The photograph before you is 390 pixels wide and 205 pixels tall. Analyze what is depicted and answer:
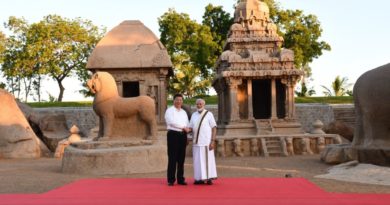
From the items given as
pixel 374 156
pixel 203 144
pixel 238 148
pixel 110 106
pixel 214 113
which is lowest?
pixel 238 148

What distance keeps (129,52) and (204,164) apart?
1250cm

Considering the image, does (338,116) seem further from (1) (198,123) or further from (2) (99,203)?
(2) (99,203)

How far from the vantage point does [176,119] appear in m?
7.56

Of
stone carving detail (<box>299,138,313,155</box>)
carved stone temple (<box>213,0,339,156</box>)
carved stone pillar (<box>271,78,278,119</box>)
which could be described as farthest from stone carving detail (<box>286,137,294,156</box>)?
carved stone pillar (<box>271,78,278,119</box>)

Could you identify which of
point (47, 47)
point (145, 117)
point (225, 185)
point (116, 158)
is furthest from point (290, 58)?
point (47, 47)

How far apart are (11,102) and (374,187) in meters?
15.9

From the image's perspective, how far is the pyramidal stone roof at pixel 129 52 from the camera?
747 inches

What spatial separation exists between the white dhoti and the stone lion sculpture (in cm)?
470

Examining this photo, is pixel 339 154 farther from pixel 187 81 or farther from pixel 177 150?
pixel 187 81

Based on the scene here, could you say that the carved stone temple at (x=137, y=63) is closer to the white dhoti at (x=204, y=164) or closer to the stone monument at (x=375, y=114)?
the stone monument at (x=375, y=114)

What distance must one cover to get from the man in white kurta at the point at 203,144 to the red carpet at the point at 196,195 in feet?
0.76

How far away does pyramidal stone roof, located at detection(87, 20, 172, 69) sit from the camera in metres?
19.0

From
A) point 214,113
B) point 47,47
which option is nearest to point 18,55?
point 47,47

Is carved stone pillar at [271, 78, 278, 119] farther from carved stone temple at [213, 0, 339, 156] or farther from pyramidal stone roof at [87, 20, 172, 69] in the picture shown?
pyramidal stone roof at [87, 20, 172, 69]
